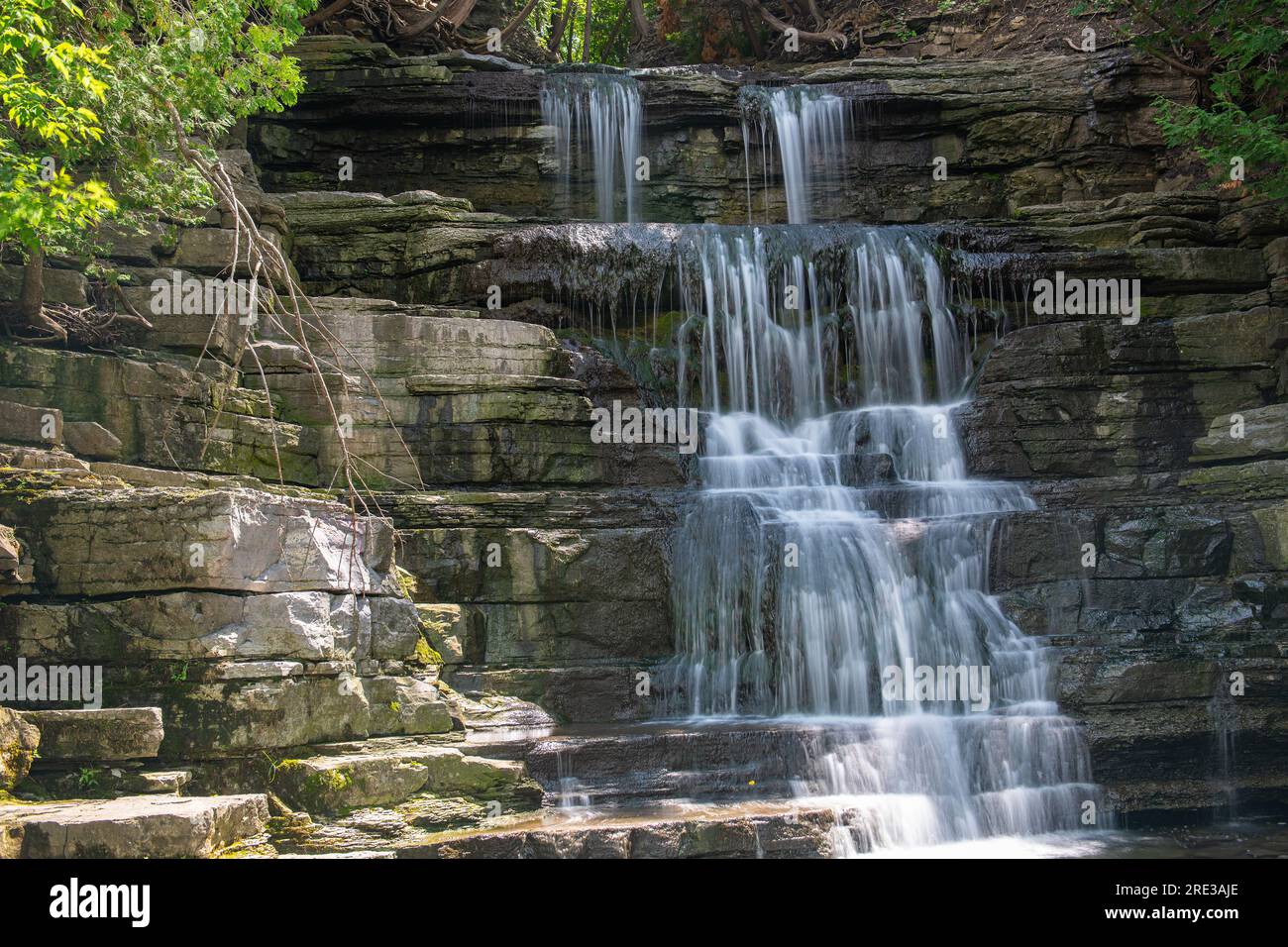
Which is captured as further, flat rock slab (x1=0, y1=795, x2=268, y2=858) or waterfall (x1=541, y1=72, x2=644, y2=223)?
waterfall (x1=541, y1=72, x2=644, y2=223)

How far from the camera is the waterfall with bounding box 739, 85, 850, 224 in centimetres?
2038

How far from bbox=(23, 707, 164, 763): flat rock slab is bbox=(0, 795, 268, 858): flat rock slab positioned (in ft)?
1.47

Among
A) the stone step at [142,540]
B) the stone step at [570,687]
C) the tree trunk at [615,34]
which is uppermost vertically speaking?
the tree trunk at [615,34]

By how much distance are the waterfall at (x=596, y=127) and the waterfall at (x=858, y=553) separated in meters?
4.93

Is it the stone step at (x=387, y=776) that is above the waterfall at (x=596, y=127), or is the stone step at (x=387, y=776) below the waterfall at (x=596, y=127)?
below

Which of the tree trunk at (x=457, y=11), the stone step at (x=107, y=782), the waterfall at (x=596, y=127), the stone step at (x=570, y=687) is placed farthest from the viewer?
the tree trunk at (x=457, y=11)

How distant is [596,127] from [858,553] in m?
12.0

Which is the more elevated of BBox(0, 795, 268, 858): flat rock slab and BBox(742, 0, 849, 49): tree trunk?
BBox(742, 0, 849, 49): tree trunk

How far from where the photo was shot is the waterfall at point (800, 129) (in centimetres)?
2038

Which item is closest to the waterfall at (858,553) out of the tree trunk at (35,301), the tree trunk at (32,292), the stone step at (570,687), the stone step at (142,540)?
the stone step at (570,687)

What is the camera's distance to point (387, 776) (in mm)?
8070

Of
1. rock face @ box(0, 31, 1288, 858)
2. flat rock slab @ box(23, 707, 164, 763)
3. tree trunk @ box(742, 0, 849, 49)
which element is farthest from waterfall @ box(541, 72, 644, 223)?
flat rock slab @ box(23, 707, 164, 763)

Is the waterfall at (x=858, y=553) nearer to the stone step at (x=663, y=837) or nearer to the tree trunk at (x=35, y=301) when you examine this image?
the stone step at (x=663, y=837)

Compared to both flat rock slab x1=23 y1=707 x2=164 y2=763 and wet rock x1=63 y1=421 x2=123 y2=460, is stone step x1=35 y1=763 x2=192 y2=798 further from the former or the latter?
wet rock x1=63 y1=421 x2=123 y2=460
